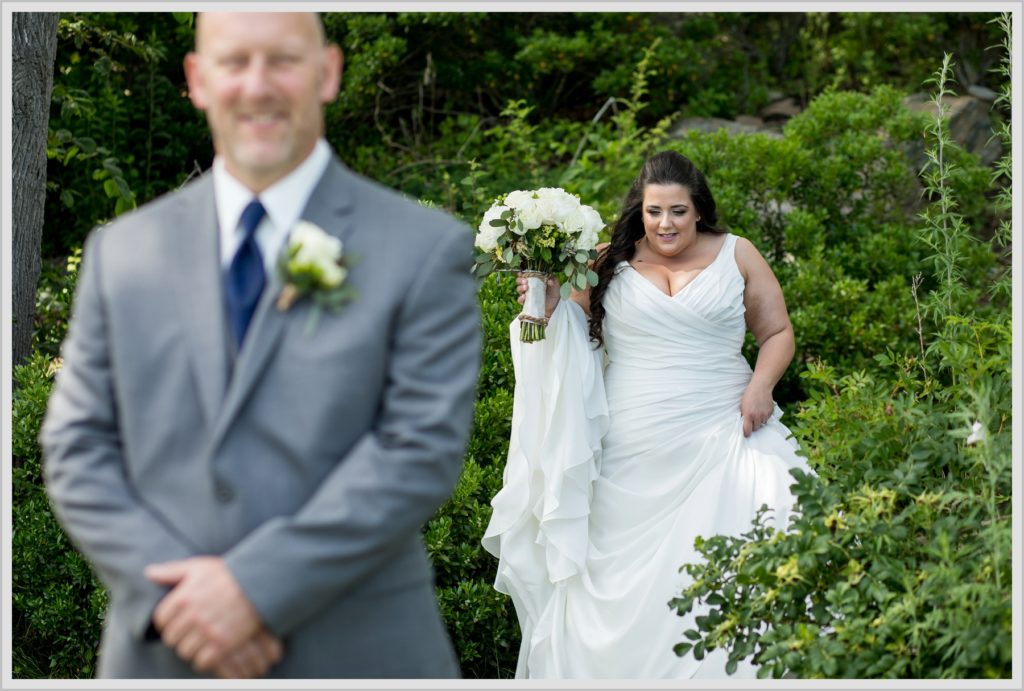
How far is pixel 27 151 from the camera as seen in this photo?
5.45 m

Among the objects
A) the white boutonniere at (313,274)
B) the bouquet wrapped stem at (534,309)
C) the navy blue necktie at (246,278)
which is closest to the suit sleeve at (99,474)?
the navy blue necktie at (246,278)

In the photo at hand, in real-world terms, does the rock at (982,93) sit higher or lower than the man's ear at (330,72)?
higher

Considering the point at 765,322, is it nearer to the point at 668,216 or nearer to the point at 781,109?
the point at 668,216

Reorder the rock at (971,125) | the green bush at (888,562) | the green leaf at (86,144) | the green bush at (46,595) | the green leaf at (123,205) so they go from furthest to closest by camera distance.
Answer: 1. the rock at (971,125)
2. the green leaf at (86,144)
3. the green leaf at (123,205)
4. the green bush at (46,595)
5. the green bush at (888,562)

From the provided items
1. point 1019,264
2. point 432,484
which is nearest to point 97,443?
point 432,484

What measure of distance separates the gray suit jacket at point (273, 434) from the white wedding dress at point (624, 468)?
8.47 feet

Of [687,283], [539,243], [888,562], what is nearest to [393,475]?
[888,562]

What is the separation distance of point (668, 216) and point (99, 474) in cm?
316

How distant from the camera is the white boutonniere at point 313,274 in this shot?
2031mm

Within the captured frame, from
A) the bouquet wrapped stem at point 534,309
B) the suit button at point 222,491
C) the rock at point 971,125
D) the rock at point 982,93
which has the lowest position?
the suit button at point 222,491

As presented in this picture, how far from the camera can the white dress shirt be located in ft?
7.04

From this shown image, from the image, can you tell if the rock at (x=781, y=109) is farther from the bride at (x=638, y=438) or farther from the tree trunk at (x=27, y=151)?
the tree trunk at (x=27, y=151)

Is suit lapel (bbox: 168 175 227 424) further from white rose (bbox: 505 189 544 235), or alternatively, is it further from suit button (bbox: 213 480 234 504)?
white rose (bbox: 505 189 544 235)

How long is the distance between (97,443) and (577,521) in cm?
283
